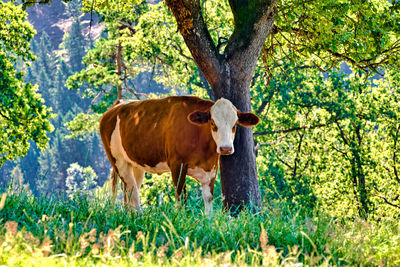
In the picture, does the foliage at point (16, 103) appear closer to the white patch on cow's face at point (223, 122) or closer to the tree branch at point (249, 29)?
the tree branch at point (249, 29)

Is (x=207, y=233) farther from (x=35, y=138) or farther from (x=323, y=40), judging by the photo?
(x=35, y=138)

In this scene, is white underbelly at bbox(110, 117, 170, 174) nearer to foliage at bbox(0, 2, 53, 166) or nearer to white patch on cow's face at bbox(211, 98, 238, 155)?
white patch on cow's face at bbox(211, 98, 238, 155)

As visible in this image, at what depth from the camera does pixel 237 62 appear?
29.8 ft

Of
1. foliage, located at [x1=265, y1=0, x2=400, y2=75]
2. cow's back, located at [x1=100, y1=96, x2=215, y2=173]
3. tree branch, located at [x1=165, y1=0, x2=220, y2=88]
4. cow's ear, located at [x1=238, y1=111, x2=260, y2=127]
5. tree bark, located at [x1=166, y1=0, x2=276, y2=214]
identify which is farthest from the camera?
foliage, located at [x1=265, y1=0, x2=400, y2=75]

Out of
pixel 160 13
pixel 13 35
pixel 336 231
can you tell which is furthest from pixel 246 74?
pixel 13 35

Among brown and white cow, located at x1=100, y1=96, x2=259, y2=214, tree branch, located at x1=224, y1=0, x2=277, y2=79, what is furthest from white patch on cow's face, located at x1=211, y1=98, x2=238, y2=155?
tree branch, located at x1=224, y1=0, x2=277, y2=79

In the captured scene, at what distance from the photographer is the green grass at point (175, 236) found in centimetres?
420

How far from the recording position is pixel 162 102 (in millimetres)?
8961

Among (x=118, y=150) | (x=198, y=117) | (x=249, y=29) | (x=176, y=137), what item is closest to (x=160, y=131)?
(x=176, y=137)

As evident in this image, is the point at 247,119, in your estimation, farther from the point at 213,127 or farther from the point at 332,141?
the point at 332,141

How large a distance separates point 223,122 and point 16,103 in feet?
50.8

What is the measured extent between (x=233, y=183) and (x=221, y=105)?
1673mm

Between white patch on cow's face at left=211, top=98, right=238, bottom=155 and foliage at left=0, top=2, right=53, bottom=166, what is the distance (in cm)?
1441

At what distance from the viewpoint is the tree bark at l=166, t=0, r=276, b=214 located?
29.5ft
